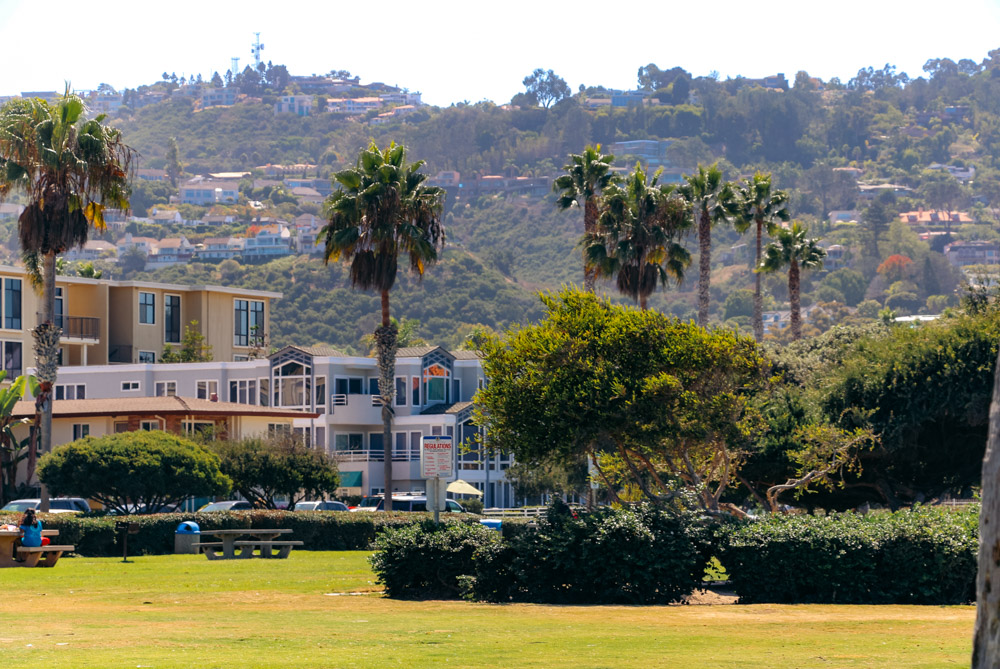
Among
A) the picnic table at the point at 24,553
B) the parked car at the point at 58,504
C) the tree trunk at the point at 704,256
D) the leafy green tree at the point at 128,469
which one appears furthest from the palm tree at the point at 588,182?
the picnic table at the point at 24,553

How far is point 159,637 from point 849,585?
11744mm

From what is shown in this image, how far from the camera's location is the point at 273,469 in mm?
53094

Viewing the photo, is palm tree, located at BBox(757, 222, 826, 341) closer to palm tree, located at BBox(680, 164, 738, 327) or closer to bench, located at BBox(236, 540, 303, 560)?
palm tree, located at BBox(680, 164, 738, 327)

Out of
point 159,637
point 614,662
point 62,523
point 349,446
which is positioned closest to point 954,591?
point 614,662

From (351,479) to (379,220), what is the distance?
1036 inches

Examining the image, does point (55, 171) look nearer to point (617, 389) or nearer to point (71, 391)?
point (617, 389)

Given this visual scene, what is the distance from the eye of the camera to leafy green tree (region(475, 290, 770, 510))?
25.8m

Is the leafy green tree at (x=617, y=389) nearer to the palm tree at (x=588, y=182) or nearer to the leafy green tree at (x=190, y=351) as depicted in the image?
the palm tree at (x=588, y=182)

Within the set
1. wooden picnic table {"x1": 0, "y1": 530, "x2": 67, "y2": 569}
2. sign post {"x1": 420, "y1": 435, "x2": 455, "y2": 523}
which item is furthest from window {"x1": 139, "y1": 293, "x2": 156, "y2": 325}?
sign post {"x1": 420, "y1": 435, "x2": 455, "y2": 523}

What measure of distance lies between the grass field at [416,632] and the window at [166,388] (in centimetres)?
5112

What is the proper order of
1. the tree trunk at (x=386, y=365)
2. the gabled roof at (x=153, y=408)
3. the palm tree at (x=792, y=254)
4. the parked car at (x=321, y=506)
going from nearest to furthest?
the tree trunk at (x=386, y=365)
the parked car at (x=321, y=506)
the gabled roof at (x=153, y=408)
the palm tree at (x=792, y=254)

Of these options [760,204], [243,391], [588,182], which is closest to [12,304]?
[243,391]

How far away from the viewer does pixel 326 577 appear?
2931 centimetres

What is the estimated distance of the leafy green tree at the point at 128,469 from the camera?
44906 mm
